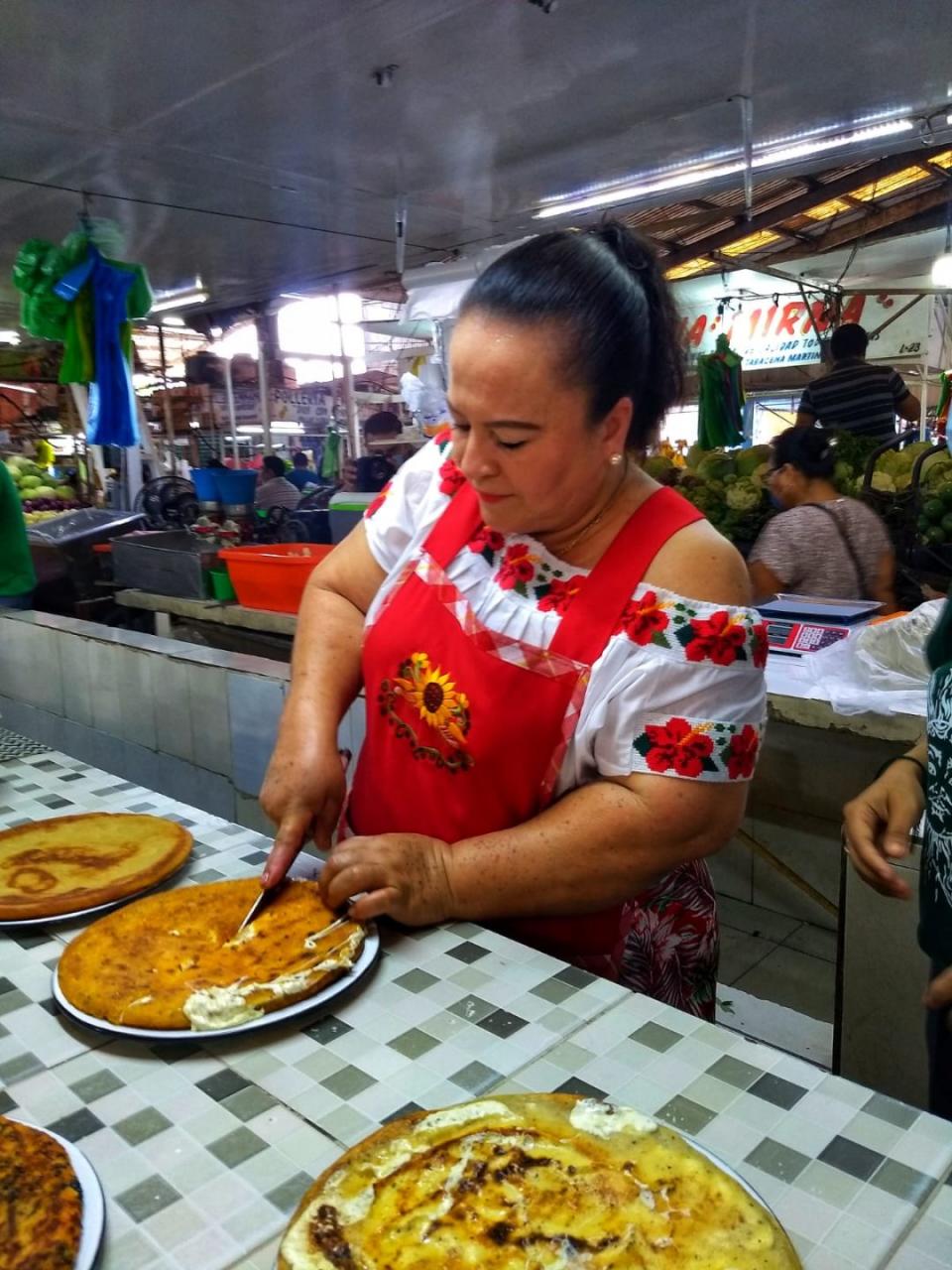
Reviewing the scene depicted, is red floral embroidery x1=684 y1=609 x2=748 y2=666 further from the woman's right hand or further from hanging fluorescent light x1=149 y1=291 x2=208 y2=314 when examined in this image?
hanging fluorescent light x1=149 y1=291 x2=208 y2=314

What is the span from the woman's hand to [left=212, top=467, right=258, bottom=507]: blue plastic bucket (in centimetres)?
399

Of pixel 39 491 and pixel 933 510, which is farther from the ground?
pixel 39 491

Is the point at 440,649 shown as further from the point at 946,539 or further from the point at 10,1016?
the point at 946,539

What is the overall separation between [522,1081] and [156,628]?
160 inches

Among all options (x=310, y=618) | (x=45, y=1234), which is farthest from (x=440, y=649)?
(x=45, y=1234)

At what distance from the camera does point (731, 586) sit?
123 centimetres

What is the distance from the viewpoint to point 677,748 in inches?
45.9

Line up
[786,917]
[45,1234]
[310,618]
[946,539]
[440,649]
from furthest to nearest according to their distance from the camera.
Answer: [946,539], [786,917], [310,618], [440,649], [45,1234]

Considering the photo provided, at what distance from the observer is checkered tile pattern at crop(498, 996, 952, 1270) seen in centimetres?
71

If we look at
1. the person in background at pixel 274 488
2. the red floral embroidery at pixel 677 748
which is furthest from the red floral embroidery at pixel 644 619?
the person in background at pixel 274 488

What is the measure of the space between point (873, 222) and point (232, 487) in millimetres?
7092

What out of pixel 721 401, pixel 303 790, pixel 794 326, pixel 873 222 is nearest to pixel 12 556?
pixel 303 790

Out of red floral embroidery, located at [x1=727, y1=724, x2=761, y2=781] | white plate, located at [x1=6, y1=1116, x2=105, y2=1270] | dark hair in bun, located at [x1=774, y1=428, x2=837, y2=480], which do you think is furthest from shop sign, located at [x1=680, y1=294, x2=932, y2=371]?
white plate, located at [x1=6, y1=1116, x2=105, y2=1270]

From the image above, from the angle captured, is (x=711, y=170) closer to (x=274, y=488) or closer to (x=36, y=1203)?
(x=274, y=488)
